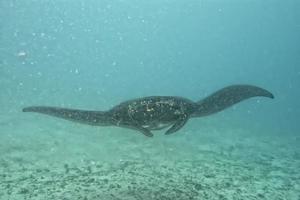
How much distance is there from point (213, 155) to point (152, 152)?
2.50 m

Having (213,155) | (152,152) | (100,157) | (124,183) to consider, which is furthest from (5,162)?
(213,155)

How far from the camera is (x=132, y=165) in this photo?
12.3m

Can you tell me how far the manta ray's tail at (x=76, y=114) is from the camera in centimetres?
841

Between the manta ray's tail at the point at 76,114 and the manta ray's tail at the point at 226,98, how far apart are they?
2.36 m

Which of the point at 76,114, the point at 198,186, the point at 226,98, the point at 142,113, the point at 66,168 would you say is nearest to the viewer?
the point at 142,113

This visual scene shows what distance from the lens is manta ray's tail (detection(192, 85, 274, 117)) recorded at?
30.9 feet

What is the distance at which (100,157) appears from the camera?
43.6 feet

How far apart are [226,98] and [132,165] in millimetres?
4309

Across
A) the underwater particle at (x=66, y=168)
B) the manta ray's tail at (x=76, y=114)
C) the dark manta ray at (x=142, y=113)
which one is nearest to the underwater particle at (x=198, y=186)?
the dark manta ray at (x=142, y=113)

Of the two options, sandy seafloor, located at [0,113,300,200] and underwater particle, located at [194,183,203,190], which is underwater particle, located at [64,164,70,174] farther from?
underwater particle, located at [194,183,203,190]

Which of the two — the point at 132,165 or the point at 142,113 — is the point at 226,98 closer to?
the point at 142,113

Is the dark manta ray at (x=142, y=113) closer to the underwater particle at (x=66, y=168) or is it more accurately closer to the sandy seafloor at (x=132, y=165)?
the sandy seafloor at (x=132, y=165)

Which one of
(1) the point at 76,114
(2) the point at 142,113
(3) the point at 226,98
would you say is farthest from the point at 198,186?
(1) the point at 76,114

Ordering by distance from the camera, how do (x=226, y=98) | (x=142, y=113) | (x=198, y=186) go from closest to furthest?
(x=142, y=113) < (x=226, y=98) < (x=198, y=186)
